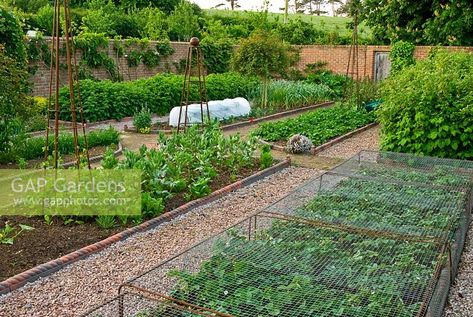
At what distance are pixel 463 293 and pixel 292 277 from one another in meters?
1.46

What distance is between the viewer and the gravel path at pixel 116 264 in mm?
3605

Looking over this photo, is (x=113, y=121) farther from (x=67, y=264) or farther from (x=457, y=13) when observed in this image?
(x=457, y=13)

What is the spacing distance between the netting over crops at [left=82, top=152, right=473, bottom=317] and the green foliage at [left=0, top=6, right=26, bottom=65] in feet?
20.5

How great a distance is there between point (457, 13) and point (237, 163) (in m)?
11.3

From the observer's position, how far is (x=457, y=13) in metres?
15.4

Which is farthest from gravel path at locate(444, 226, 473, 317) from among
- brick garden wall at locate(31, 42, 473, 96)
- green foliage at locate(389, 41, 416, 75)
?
green foliage at locate(389, 41, 416, 75)

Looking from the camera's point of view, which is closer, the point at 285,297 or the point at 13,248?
the point at 285,297

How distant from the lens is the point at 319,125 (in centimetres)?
1058

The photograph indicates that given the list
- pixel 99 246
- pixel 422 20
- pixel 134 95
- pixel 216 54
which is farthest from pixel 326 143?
pixel 422 20

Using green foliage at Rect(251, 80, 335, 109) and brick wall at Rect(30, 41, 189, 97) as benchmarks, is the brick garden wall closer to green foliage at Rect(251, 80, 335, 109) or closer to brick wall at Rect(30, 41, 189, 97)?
brick wall at Rect(30, 41, 189, 97)

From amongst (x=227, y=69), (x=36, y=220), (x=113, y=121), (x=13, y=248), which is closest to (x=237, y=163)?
(x=36, y=220)

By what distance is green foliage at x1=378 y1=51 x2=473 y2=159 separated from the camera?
704 cm

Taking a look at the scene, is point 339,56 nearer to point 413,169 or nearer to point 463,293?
point 413,169

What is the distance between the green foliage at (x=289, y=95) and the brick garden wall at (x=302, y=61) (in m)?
1.82
